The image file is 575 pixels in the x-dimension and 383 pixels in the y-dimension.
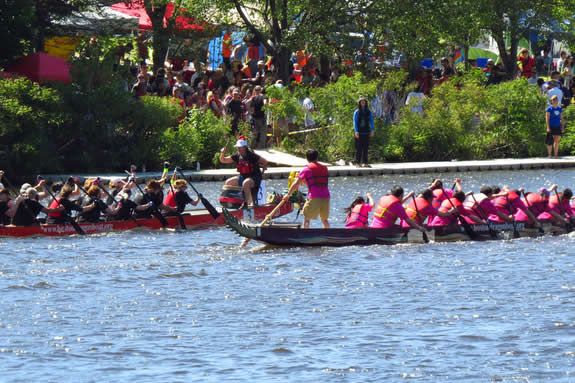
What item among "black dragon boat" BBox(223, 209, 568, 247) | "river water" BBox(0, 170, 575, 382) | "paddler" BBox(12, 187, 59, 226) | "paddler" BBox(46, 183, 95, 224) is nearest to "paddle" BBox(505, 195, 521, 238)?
"black dragon boat" BBox(223, 209, 568, 247)

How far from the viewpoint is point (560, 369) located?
2019cm

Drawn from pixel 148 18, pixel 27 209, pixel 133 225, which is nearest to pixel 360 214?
pixel 133 225

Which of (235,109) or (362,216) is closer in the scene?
(362,216)

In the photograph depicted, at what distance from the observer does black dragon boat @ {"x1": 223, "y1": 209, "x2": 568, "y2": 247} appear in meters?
28.8

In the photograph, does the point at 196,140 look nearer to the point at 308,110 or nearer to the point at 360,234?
the point at 308,110

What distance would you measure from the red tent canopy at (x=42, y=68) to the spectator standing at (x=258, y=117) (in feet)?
16.9

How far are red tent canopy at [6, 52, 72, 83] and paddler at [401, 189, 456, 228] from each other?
53.0 ft

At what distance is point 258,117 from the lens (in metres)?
45.0

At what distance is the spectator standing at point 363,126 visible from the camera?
142 ft

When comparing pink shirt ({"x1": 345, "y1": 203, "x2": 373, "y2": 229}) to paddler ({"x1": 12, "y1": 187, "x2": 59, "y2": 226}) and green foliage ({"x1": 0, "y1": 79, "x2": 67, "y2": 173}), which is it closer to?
paddler ({"x1": 12, "y1": 187, "x2": 59, "y2": 226})

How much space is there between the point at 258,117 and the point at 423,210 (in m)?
15.7

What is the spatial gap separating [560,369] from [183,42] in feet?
103

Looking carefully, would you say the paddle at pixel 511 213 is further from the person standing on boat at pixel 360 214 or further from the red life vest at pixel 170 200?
the red life vest at pixel 170 200

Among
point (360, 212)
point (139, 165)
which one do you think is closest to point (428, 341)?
point (360, 212)
